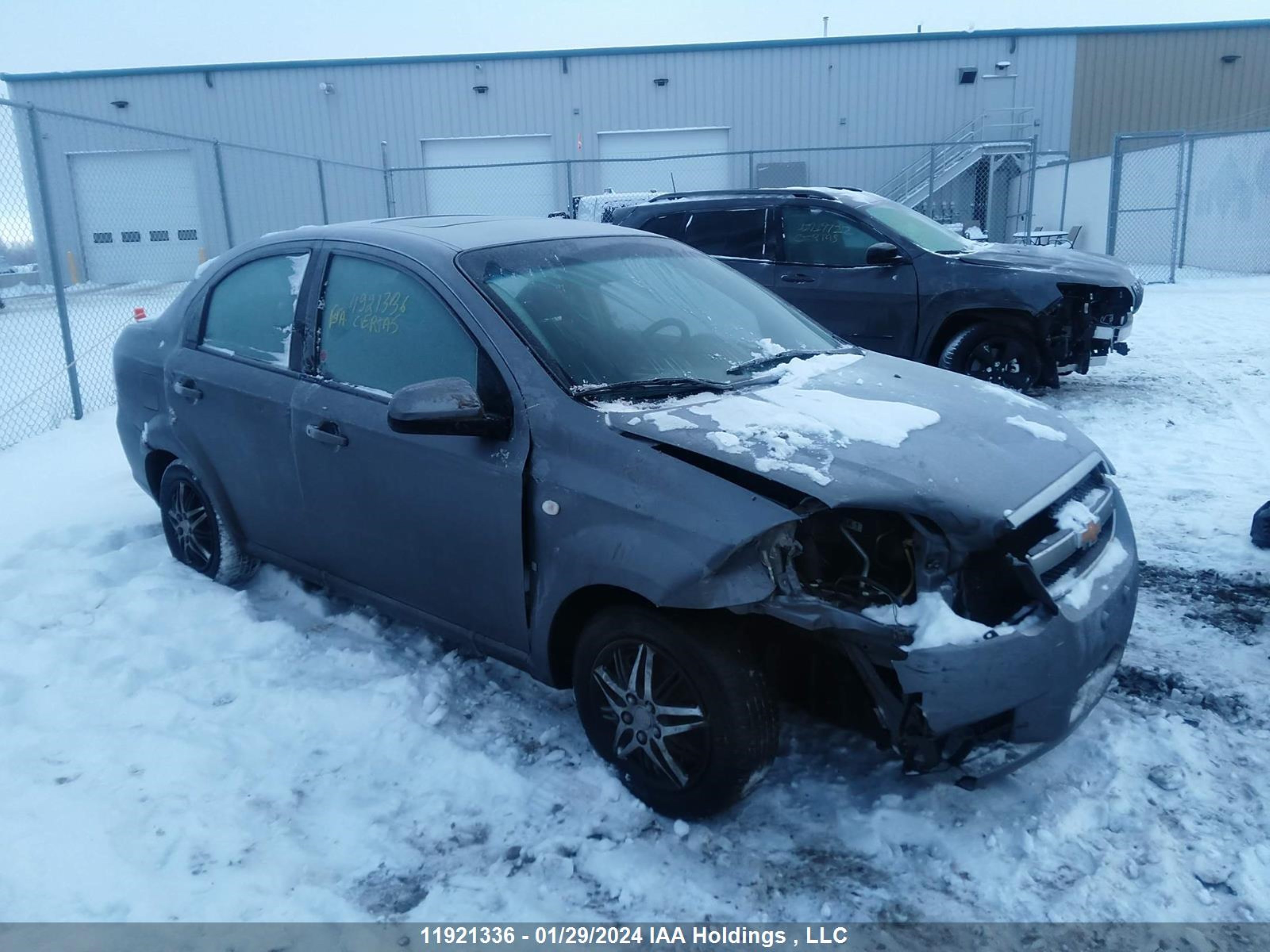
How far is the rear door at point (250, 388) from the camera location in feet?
12.8

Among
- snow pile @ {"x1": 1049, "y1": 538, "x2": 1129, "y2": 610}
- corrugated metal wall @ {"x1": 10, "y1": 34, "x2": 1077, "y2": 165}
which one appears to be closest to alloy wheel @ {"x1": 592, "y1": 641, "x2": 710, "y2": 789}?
snow pile @ {"x1": 1049, "y1": 538, "x2": 1129, "y2": 610}

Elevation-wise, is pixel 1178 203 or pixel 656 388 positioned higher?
pixel 1178 203

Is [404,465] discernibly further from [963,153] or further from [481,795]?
[963,153]

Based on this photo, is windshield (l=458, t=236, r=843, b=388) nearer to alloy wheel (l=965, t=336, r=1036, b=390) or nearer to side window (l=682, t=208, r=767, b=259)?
alloy wheel (l=965, t=336, r=1036, b=390)

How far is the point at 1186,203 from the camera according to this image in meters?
16.9

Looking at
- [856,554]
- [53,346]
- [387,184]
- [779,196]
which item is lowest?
[53,346]

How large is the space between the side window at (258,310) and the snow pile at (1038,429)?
2.75 metres

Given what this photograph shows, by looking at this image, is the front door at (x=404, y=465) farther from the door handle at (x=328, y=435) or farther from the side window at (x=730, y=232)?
the side window at (x=730, y=232)

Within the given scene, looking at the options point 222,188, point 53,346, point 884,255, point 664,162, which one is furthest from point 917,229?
point 664,162

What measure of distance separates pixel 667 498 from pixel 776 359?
1.17 metres

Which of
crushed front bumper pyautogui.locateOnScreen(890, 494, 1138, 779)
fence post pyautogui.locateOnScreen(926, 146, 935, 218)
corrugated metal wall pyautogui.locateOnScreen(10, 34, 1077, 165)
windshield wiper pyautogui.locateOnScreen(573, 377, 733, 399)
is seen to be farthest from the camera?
corrugated metal wall pyautogui.locateOnScreen(10, 34, 1077, 165)

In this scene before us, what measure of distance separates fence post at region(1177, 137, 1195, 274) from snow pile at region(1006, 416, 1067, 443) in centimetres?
1651

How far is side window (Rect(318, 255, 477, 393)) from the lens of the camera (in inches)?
130

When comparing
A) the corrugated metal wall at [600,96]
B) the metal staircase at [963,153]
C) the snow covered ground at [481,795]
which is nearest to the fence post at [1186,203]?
the metal staircase at [963,153]
